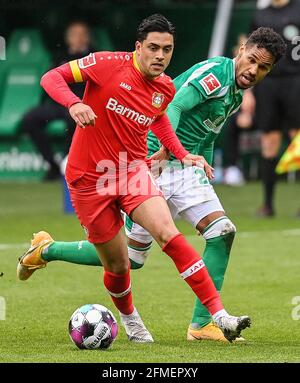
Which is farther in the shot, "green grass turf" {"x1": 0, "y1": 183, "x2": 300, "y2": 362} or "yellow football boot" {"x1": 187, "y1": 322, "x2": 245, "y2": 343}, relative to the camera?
"yellow football boot" {"x1": 187, "y1": 322, "x2": 245, "y2": 343}

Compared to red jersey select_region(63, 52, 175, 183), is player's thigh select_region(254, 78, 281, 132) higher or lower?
lower

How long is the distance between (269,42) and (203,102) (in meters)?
0.66

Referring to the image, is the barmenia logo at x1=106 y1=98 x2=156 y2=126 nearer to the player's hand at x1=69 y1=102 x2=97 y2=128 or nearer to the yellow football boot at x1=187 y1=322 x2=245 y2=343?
the player's hand at x1=69 y1=102 x2=97 y2=128

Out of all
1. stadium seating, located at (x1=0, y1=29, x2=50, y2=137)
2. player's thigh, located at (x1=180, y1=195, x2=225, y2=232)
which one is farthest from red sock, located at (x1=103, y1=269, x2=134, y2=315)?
stadium seating, located at (x1=0, y1=29, x2=50, y2=137)

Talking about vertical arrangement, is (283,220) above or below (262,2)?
below

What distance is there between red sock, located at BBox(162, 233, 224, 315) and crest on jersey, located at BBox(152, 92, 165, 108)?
36.0 inches

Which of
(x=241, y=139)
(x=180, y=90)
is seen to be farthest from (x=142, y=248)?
(x=241, y=139)

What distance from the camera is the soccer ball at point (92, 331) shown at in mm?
7695

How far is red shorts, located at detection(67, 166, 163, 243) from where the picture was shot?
7820 mm

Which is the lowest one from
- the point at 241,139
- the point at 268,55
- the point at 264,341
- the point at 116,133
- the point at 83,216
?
the point at 241,139

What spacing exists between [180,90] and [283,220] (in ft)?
24.4

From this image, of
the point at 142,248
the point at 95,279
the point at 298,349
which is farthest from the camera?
the point at 95,279
